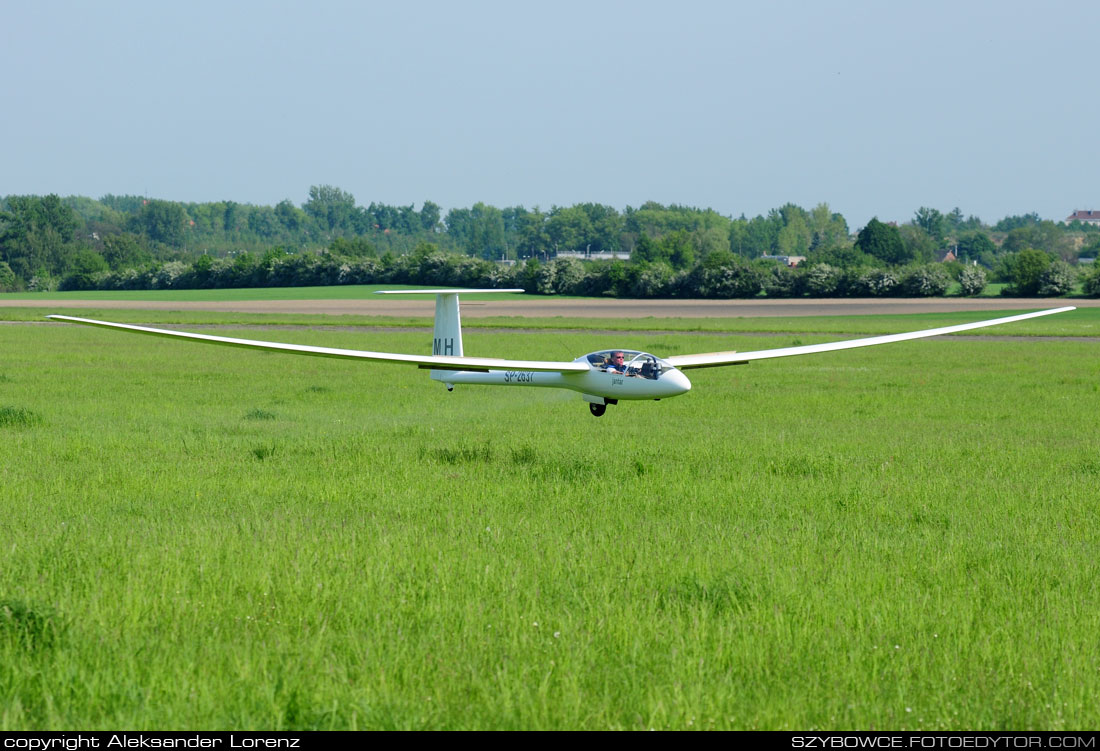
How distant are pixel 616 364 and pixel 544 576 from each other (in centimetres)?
1097

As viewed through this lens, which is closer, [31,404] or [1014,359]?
[31,404]

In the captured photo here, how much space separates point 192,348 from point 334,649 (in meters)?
54.0

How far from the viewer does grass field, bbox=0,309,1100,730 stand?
7.23m

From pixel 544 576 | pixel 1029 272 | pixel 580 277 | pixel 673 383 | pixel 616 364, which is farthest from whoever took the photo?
pixel 580 277

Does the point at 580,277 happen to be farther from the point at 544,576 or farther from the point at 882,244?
the point at 544,576

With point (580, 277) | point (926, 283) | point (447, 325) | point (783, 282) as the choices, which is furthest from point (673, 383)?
point (580, 277)

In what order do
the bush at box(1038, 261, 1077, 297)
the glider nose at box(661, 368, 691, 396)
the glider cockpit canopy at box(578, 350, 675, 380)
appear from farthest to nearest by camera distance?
the bush at box(1038, 261, 1077, 297) < the glider cockpit canopy at box(578, 350, 675, 380) < the glider nose at box(661, 368, 691, 396)

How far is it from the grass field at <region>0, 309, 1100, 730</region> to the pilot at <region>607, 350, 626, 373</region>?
4.85 feet

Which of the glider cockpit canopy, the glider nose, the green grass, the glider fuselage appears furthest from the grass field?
the green grass

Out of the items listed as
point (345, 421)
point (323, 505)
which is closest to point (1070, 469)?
point (323, 505)

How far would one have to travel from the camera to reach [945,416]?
2772cm

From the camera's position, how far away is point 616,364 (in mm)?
20859

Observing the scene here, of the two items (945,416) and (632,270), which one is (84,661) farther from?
→ (632,270)

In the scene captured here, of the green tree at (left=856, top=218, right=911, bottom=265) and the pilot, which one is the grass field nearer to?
the pilot
